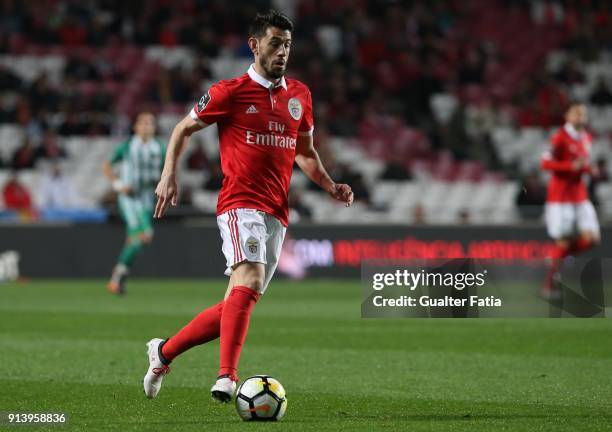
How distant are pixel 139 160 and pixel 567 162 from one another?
5807 millimetres

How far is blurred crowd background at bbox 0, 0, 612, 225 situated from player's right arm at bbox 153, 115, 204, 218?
44.9 ft

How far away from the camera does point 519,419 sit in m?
6.08

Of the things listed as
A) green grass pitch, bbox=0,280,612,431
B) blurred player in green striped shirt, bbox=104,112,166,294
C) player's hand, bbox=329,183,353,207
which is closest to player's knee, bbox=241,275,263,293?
green grass pitch, bbox=0,280,612,431

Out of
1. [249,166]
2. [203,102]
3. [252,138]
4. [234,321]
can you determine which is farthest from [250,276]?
[203,102]

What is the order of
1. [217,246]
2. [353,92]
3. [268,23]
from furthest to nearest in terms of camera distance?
[353,92], [217,246], [268,23]

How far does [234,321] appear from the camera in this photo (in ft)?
20.1

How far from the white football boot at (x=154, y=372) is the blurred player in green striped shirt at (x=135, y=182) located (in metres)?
9.66

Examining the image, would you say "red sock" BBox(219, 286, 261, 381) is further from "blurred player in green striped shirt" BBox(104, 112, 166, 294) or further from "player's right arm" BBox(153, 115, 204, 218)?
"blurred player in green striped shirt" BBox(104, 112, 166, 294)

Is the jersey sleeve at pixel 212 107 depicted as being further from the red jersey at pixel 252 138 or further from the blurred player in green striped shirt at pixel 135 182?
the blurred player in green striped shirt at pixel 135 182

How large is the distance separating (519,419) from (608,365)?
9.00 feet

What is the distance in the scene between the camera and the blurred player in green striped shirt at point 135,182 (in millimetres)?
16188

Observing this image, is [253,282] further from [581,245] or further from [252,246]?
[581,245]

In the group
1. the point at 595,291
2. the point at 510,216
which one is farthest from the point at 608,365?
the point at 510,216

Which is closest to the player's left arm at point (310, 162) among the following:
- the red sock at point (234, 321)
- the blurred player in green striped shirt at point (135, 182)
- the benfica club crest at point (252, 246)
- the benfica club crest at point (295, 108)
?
the benfica club crest at point (295, 108)
